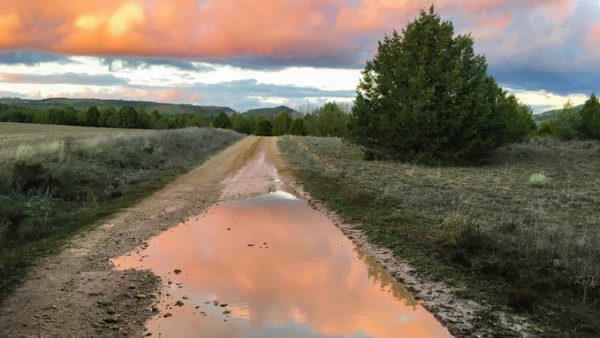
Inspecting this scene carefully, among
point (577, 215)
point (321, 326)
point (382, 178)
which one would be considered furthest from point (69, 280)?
point (382, 178)

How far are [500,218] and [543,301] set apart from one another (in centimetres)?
547

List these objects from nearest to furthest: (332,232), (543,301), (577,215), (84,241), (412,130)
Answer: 1. (543,301)
2. (84,241)
3. (332,232)
4. (577,215)
5. (412,130)

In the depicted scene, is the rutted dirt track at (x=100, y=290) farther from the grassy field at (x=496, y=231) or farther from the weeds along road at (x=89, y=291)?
the grassy field at (x=496, y=231)

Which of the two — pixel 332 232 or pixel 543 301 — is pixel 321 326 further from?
pixel 332 232

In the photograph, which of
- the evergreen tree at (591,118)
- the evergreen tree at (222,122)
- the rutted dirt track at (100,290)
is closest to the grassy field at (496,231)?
the rutted dirt track at (100,290)

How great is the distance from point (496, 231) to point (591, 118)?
55.5 m

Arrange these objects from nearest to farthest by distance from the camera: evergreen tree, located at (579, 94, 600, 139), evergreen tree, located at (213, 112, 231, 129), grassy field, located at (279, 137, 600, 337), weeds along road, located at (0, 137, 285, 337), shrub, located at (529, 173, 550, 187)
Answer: weeds along road, located at (0, 137, 285, 337)
grassy field, located at (279, 137, 600, 337)
shrub, located at (529, 173, 550, 187)
evergreen tree, located at (579, 94, 600, 139)
evergreen tree, located at (213, 112, 231, 129)

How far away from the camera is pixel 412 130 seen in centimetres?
2830

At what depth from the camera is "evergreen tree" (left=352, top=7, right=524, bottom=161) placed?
27484 millimetres

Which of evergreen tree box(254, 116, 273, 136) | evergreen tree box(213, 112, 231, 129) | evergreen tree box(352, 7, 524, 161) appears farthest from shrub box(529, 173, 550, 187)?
evergreen tree box(213, 112, 231, 129)

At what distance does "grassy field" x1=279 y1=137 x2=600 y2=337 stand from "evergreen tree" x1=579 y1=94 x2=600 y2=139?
4119 cm

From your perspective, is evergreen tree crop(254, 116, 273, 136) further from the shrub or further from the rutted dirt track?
the rutted dirt track

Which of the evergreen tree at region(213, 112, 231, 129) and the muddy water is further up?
the evergreen tree at region(213, 112, 231, 129)

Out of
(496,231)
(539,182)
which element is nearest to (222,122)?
(539,182)
